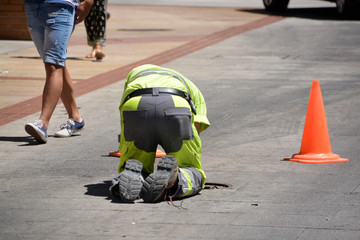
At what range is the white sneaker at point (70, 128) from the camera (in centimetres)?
829

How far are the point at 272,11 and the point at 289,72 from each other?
468 inches

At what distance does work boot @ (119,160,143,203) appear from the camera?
563 cm

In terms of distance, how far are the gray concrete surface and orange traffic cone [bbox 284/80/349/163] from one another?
14cm

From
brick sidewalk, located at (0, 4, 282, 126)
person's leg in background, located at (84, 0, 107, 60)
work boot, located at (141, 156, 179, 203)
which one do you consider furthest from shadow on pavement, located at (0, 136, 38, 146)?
person's leg in background, located at (84, 0, 107, 60)

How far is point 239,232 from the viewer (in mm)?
5008

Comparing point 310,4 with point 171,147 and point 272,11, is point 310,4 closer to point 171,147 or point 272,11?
point 272,11

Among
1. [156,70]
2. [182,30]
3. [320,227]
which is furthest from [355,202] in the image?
[182,30]

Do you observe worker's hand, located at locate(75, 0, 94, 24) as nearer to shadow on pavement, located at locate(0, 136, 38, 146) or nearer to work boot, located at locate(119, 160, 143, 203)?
shadow on pavement, located at locate(0, 136, 38, 146)

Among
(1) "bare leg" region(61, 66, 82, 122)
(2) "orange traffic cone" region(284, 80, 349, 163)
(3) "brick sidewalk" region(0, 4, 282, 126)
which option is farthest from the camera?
(3) "brick sidewalk" region(0, 4, 282, 126)

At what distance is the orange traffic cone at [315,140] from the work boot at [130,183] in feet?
6.41

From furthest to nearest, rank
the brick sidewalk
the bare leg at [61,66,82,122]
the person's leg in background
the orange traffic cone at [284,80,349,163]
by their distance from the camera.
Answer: the person's leg in background < the brick sidewalk < the bare leg at [61,66,82,122] < the orange traffic cone at [284,80,349,163]

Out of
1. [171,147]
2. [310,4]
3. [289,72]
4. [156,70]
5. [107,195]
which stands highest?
[156,70]

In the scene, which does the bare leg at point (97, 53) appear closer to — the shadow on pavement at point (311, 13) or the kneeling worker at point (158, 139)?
the kneeling worker at point (158, 139)

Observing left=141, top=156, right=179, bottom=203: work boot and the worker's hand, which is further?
the worker's hand
